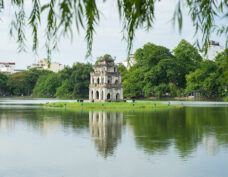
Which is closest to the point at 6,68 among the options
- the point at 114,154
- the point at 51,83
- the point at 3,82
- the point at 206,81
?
the point at 3,82

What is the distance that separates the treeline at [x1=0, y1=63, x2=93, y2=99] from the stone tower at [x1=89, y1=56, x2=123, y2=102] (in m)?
26.4

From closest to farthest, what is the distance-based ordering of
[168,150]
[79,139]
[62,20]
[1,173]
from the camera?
[62,20] → [1,173] → [168,150] → [79,139]

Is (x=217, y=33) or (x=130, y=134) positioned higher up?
(x=217, y=33)

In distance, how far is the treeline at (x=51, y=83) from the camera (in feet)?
319

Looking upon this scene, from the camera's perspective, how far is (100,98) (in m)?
58.4

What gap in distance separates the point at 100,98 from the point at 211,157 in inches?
1820

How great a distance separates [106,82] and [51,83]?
58.7 metres

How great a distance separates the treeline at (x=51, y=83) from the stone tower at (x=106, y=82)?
26448 mm

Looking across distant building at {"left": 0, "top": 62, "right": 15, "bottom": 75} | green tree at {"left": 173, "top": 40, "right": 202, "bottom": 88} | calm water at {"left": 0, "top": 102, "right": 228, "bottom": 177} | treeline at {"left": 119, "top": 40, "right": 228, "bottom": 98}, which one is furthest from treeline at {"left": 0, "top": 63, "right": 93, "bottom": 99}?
calm water at {"left": 0, "top": 102, "right": 228, "bottom": 177}

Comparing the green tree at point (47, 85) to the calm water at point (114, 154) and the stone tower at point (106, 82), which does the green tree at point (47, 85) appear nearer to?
the stone tower at point (106, 82)

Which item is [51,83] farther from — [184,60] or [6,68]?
[6,68]

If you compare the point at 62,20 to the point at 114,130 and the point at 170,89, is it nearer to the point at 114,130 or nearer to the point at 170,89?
the point at 114,130

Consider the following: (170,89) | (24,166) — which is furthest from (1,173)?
(170,89)

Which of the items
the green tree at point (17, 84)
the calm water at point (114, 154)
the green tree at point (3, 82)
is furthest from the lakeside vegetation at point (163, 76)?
the calm water at point (114, 154)
